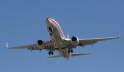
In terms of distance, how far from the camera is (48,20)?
254ft

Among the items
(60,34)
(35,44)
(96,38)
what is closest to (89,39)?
(96,38)

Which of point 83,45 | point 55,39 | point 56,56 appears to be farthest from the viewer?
point 56,56

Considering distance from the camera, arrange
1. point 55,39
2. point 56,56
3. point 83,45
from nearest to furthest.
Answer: point 55,39
point 83,45
point 56,56

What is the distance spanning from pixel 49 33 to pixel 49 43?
292 centimetres

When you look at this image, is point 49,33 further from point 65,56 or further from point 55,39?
point 65,56

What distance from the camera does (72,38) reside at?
7888 cm

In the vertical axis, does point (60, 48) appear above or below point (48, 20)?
below

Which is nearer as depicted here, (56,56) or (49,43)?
(49,43)

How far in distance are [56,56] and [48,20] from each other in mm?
13003

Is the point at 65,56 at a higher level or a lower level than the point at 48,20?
lower

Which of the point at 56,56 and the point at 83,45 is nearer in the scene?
the point at 83,45

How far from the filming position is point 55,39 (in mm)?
77062

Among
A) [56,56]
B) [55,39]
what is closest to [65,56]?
[56,56]

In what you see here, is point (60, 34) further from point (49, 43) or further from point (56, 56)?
point (56, 56)
